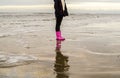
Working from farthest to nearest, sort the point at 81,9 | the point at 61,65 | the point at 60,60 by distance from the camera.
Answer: the point at 81,9
the point at 60,60
the point at 61,65

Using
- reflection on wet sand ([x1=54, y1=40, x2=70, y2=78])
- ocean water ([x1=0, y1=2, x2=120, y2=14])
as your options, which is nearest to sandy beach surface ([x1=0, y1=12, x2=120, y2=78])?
reflection on wet sand ([x1=54, y1=40, x2=70, y2=78])

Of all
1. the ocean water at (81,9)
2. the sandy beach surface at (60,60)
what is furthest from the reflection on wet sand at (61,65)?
the ocean water at (81,9)

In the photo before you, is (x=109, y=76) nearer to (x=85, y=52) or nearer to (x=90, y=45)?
(x=85, y=52)

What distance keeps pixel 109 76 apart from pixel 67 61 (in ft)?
4.45

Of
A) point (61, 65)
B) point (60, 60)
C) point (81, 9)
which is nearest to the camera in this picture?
point (61, 65)

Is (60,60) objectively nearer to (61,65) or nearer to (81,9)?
(61,65)

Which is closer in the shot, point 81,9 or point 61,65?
point 61,65

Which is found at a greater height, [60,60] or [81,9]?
[60,60]

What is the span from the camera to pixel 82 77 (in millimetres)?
4762

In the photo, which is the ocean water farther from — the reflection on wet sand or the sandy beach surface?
the reflection on wet sand

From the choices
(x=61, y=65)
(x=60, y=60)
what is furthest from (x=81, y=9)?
(x=61, y=65)

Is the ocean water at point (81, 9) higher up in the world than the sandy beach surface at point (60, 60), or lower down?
lower down

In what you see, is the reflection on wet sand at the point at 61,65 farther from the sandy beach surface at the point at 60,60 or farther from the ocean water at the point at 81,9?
the ocean water at the point at 81,9

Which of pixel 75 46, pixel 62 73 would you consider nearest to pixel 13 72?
pixel 62 73
